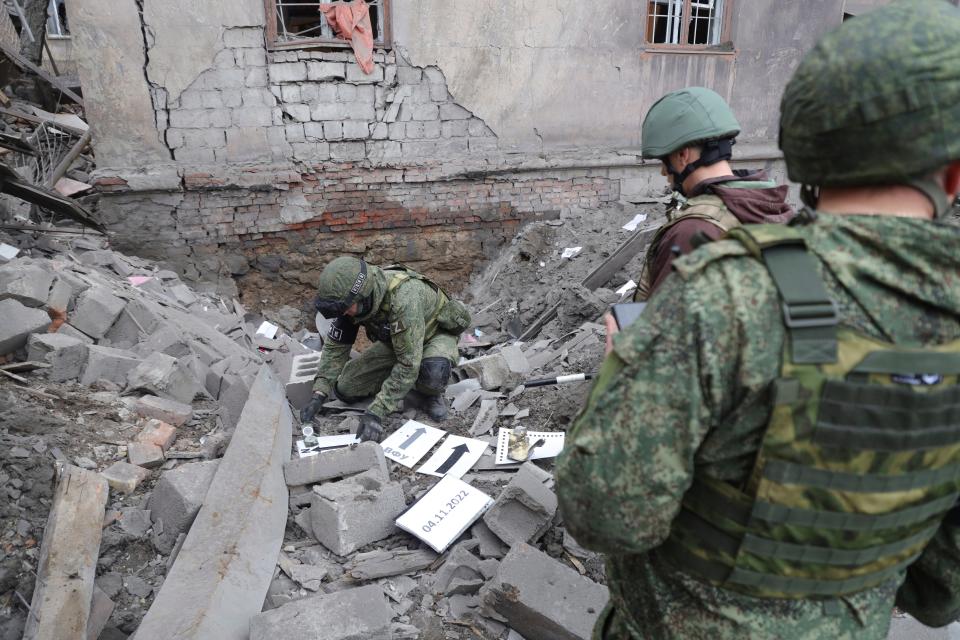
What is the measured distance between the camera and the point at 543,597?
8.68 feet

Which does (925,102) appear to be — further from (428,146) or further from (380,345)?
(428,146)

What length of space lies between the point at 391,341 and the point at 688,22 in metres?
5.67

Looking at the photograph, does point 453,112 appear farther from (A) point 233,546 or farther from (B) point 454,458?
(A) point 233,546

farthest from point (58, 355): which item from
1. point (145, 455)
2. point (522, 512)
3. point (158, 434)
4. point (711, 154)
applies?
point (711, 154)

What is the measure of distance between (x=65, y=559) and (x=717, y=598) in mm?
2624

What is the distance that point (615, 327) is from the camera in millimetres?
1495

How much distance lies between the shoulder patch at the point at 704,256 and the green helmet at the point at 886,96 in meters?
0.23

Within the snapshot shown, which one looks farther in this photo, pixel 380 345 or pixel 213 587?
pixel 380 345

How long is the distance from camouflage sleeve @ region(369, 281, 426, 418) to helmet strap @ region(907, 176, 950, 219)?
11.2ft

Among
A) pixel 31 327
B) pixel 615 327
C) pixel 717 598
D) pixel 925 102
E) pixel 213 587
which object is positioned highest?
pixel 925 102

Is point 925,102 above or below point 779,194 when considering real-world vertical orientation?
above

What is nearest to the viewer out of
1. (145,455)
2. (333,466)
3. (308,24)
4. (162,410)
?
(145,455)

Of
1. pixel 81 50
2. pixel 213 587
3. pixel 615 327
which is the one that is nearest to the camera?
pixel 615 327

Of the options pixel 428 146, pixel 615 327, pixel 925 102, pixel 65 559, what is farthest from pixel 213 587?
pixel 428 146
